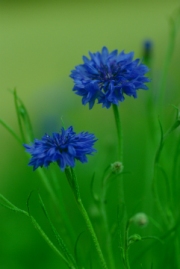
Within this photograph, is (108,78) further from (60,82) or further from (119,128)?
(60,82)

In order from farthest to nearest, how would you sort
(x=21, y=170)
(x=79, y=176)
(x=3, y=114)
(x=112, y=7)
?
(x=112, y=7) → (x=3, y=114) → (x=21, y=170) → (x=79, y=176)

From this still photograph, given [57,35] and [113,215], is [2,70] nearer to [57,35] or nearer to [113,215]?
[57,35]

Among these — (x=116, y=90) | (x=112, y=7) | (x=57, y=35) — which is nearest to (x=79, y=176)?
(x=116, y=90)

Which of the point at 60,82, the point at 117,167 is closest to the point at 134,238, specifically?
the point at 117,167

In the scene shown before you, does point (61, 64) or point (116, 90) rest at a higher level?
point (116, 90)

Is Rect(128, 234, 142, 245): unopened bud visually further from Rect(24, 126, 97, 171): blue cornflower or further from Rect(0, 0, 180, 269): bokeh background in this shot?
Rect(0, 0, 180, 269): bokeh background

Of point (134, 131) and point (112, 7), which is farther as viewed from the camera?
point (112, 7)
